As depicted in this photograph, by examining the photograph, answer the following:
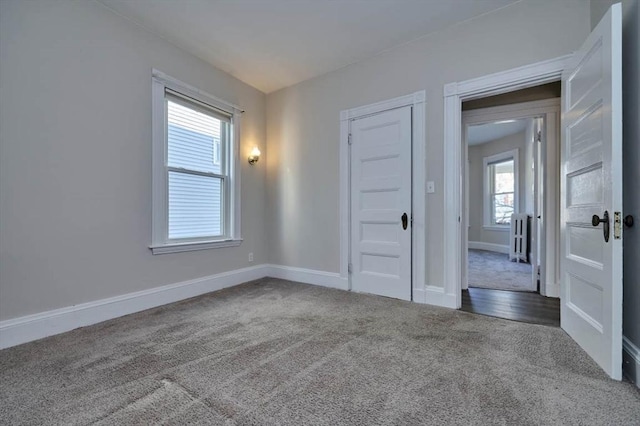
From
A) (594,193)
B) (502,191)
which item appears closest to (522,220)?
(502,191)

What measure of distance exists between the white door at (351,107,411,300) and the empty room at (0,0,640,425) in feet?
0.08

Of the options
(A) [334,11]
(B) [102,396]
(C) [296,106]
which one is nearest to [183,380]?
(B) [102,396]

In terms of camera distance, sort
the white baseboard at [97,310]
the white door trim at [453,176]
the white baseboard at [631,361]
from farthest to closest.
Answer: the white door trim at [453,176] < the white baseboard at [97,310] < the white baseboard at [631,361]

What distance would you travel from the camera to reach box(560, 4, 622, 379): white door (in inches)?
63.6

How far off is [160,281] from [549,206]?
439 cm

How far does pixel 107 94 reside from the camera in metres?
2.63

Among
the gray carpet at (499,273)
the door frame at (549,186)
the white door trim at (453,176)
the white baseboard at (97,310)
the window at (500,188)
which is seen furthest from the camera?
the window at (500,188)

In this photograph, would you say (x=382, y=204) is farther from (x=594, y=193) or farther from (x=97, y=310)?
(x=97, y=310)

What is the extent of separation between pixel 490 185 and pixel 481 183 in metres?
0.23

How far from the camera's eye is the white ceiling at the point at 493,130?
6192mm

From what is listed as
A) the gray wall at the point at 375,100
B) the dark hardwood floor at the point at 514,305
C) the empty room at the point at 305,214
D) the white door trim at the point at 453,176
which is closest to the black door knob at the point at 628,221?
the empty room at the point at 305,214

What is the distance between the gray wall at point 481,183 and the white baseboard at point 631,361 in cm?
586

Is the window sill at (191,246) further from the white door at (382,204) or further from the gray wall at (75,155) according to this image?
the white door at (382,204)

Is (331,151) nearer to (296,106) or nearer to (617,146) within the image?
(296,106)
